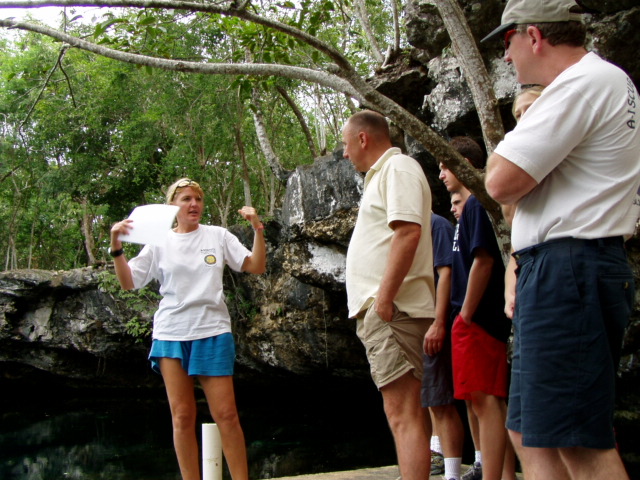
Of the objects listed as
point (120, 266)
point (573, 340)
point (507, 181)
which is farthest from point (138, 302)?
point (573, 340)

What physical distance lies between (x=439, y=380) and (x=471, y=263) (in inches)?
25.8

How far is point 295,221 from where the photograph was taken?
9.77 m

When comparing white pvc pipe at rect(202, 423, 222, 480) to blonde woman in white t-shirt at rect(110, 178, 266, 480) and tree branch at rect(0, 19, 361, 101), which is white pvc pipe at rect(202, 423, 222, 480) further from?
tree branch at rect(0, 19, 361, 101)

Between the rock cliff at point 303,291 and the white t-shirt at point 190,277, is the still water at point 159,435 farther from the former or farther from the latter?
the white t-shirt at point 190,277

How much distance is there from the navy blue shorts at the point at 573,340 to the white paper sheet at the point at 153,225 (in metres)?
2.11

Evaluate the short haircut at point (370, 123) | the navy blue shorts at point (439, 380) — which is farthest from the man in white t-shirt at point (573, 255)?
the navy blue shorts at point (439, 380)

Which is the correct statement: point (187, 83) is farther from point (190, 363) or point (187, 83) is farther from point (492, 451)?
point (492, 451)

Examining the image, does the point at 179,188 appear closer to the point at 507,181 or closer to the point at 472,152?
the point at 472,152

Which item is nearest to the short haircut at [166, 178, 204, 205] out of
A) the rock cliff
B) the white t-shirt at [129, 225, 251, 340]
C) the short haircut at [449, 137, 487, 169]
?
the white t-shirt at [129, 225, 251, 340]

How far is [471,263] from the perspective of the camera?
3.19 metres

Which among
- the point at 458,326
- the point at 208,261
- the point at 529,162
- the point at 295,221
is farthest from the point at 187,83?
the point at 529,162

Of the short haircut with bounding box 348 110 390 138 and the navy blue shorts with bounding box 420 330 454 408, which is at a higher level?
the short haircut with bounding box 348 110 390 138

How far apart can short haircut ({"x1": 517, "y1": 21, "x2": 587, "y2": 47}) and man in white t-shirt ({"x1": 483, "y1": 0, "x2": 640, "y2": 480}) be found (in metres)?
0.03

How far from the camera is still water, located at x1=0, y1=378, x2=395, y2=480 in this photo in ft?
33.9
